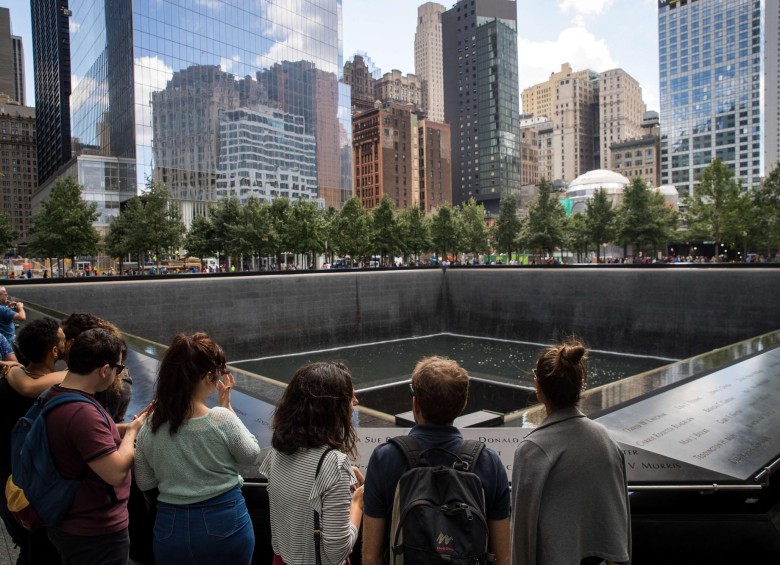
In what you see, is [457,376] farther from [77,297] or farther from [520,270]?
[520,270]

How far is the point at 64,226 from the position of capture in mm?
36844

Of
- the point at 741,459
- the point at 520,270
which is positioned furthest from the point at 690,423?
the point at 520,270

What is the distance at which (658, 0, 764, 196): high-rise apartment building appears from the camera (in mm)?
132375

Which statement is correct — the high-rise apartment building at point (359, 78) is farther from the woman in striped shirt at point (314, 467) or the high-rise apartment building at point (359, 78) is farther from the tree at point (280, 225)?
the woman in striped shirt at point (314, 467)

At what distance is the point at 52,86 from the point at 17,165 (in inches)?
1658

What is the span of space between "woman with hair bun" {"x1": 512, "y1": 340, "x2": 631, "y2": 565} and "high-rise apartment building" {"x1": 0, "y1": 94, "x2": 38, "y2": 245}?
5913 inches

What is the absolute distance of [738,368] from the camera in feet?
22.1

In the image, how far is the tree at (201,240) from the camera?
44.6 m

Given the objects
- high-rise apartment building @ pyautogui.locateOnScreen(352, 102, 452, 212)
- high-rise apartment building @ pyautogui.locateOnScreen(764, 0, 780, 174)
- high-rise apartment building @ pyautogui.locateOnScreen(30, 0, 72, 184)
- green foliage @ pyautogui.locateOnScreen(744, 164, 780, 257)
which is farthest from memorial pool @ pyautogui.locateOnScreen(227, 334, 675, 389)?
high-rise apartment building @ pyautogui.locateOnScreen(764, 0, 780, 174)

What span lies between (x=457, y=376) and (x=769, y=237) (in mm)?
51483

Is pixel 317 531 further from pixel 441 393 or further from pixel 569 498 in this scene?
pixel 569 498

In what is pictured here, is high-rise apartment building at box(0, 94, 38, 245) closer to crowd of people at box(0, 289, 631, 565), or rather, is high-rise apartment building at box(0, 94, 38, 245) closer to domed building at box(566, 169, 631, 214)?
domed building at box(566, 169, 631, 214)

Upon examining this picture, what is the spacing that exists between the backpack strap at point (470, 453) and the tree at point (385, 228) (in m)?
47.4

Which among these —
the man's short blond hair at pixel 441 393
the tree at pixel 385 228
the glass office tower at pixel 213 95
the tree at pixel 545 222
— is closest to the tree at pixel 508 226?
the tree at pixel 545 222
